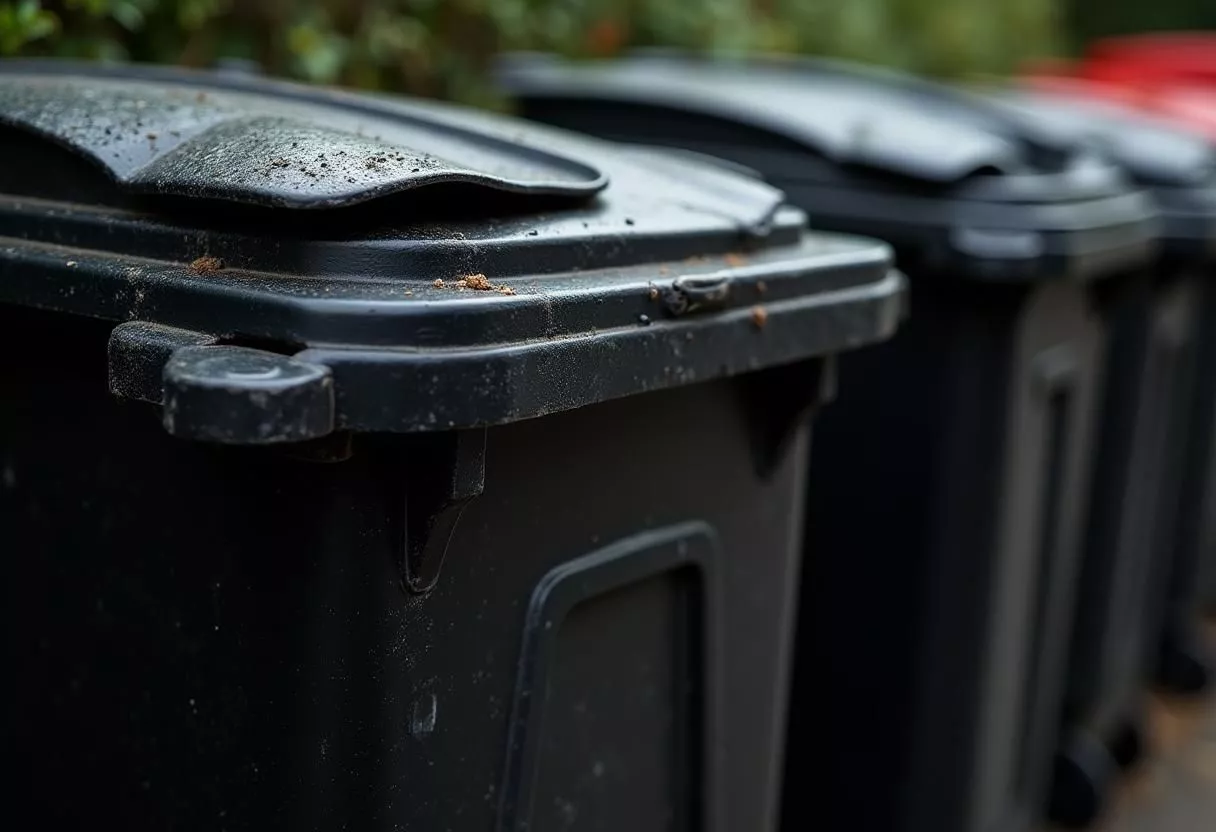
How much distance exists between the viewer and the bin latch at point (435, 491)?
1.35 meters

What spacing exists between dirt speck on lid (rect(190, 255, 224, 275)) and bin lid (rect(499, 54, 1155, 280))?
1386 millimetres

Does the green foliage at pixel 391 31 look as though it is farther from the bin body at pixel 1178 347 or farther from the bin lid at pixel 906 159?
the bin body at pixel 1178 347

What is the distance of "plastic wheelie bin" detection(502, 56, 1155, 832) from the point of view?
8.02 feet

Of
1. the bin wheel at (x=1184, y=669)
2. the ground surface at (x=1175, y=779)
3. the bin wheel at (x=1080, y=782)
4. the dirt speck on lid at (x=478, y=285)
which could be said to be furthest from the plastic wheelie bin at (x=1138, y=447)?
the dirt speck on lid at (x=478, y=285)

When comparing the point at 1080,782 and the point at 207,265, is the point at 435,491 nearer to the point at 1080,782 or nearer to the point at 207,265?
the point at 207,265

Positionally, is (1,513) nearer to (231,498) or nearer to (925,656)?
(231,498)

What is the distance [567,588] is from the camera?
162cm

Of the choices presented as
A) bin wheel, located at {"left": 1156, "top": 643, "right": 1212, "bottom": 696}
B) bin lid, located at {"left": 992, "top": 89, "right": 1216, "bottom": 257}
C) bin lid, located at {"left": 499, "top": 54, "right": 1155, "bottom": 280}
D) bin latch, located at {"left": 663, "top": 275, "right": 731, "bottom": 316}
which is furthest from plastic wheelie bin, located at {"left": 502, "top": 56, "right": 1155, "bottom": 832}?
bin wheel, located at {"left": 1156, "top": 643, "right": 1212, "bottom": 696}

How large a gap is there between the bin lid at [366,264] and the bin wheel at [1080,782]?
195 centimetres

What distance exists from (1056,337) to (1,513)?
6.24 ft

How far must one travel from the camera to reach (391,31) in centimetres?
335

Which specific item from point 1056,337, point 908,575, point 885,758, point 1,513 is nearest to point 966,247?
point 1056,337

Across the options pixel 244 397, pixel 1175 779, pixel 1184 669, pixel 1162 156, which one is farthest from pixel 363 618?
pixel 1184 669

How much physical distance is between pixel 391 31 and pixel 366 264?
2.15 m
